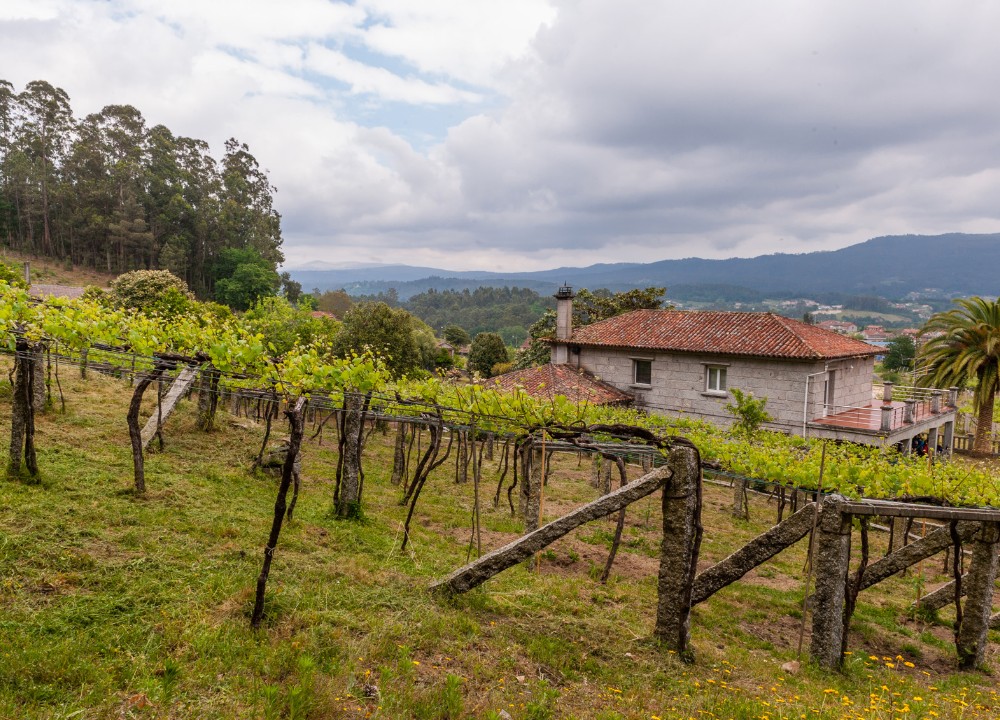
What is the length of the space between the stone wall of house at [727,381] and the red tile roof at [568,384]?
88 centimetres

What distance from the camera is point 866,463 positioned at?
9.64m

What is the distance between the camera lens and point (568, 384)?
28250mm

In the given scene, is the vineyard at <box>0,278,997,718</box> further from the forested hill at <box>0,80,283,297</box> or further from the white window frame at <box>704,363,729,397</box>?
the forested hill at <box>0,80,283,297</box>

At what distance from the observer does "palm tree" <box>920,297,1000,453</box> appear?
25.8m

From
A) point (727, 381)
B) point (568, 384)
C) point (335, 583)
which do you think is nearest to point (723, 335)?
point (727, 381)

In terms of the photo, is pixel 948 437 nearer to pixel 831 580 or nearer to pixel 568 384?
pixel 568 384


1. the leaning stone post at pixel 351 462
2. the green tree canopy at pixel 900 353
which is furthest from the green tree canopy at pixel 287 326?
the green tree canopy at pixel 900 353

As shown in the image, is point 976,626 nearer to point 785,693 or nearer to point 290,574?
point 785,693

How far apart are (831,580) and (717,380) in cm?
2031

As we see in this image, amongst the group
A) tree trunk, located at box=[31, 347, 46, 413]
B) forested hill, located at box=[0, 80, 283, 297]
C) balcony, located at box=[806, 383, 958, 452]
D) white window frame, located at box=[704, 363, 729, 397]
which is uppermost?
forested hill, located at box=[0, 80, 283, 297]

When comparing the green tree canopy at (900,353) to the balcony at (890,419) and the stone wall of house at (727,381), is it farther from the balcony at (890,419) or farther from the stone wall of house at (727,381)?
the stone wall of house at (727,381)

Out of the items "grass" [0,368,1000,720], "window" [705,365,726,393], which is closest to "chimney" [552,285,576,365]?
"window" [705,365,726,393]

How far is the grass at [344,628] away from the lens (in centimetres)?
558

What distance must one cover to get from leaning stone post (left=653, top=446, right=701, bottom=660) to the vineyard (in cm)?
40
